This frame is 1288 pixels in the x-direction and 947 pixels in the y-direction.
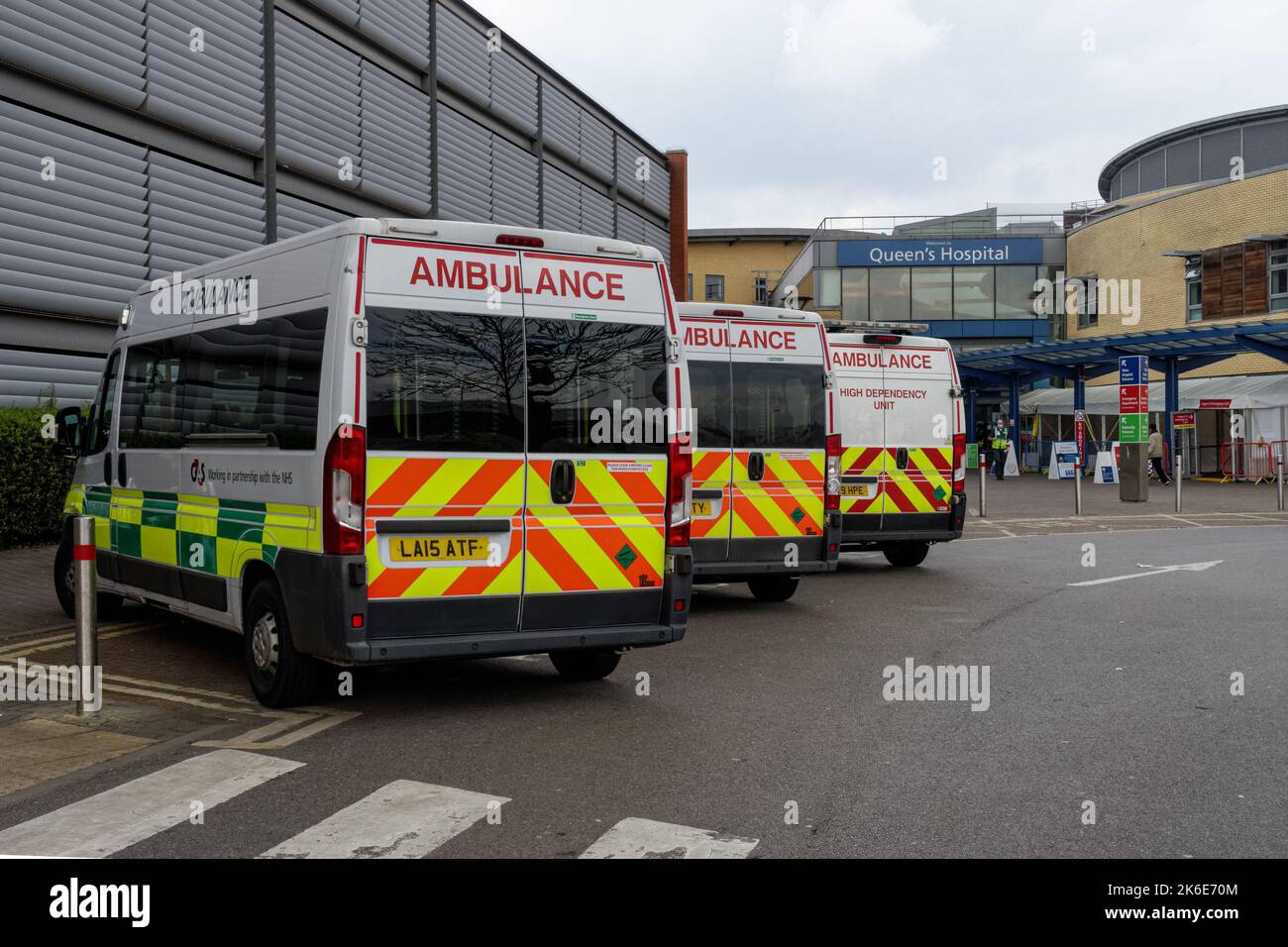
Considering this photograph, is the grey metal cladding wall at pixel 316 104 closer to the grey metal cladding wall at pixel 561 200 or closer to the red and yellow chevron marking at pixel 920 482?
the grey metal cladding wall at pixel 561 200

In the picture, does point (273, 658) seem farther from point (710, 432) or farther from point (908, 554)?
point (908, 554)

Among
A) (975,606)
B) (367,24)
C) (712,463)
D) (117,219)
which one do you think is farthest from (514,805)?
(367,24)

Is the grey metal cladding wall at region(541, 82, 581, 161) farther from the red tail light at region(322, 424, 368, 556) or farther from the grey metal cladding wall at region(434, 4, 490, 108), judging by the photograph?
the red tail light at region(322, 424, 368, 556)

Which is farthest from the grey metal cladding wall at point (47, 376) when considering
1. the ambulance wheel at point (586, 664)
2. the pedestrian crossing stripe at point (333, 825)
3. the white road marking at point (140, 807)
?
the pedestrian crossing stripe at point (333, 825)

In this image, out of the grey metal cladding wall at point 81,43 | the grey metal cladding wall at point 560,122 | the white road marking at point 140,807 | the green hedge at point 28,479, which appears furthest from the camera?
the grey metal cladding wall at point 560,122

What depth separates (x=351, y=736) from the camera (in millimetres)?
6250

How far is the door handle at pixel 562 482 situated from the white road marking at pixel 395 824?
6.46ft

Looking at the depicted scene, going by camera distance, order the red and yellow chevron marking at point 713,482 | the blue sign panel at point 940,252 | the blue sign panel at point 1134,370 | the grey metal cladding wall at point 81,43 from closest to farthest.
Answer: the red and yellow chevron marking at point 713,482
the grey metal cladding wall at point 81,43
the blue sign panel at point 1134,370
the blue sign panel at point 940,252

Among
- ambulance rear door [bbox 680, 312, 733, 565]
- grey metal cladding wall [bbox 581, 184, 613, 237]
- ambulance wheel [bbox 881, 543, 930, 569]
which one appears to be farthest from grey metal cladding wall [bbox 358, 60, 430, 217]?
ambulance rear door [bbox 680, 312, 733, 565]

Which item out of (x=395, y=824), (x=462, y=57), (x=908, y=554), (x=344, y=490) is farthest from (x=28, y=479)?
(x=462, y=57)

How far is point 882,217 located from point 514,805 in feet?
181

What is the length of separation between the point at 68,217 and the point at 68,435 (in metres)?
6.52

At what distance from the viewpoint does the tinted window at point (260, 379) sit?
Result: 654 cm

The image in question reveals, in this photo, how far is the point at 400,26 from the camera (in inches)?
856
